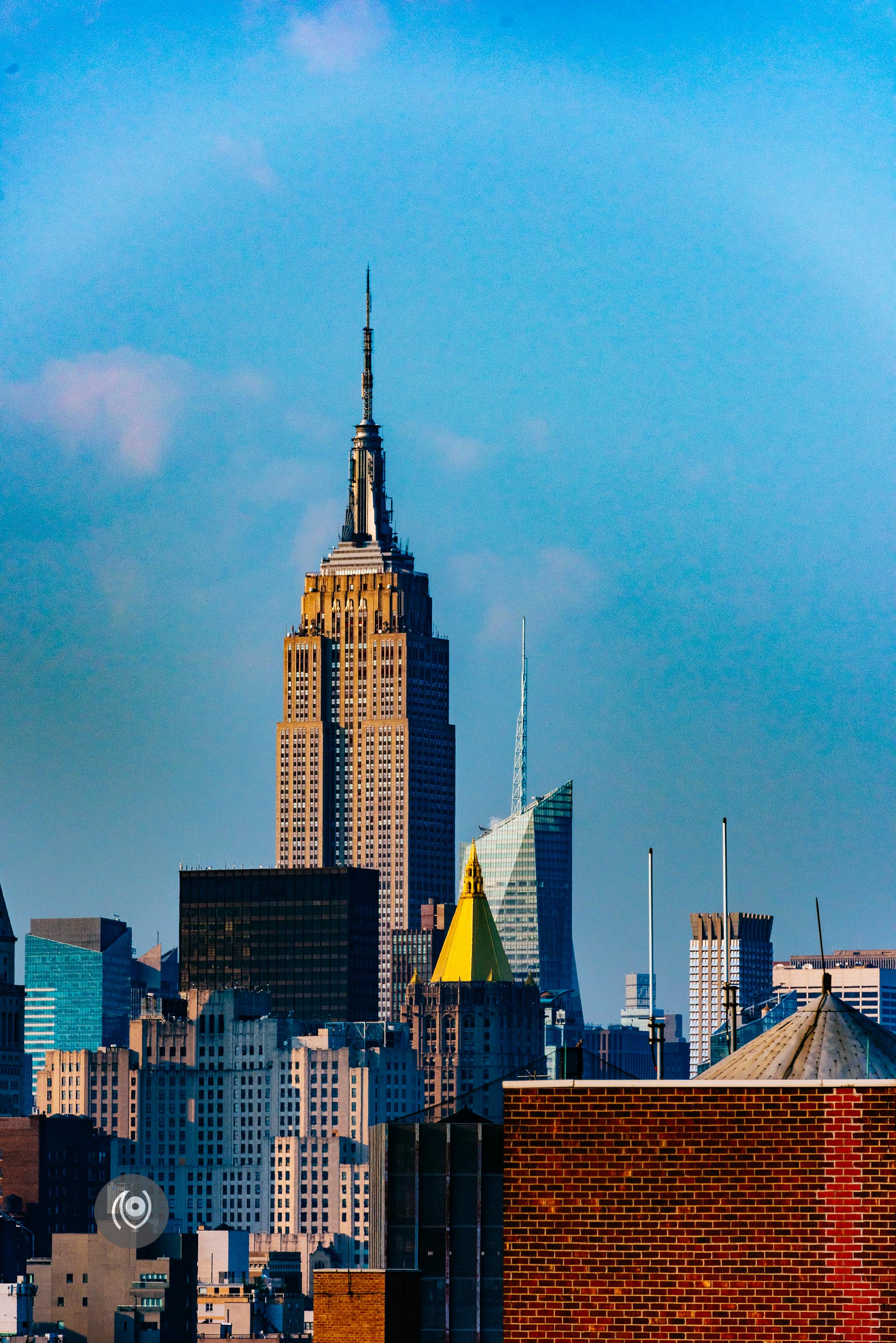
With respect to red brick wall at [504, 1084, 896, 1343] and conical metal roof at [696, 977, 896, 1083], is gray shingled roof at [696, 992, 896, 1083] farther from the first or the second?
red brick wall at [504, 1084, 896, 1343]

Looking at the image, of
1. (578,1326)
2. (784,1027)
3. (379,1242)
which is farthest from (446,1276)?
(578,1326)

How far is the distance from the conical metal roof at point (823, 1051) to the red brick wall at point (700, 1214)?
20.6ft

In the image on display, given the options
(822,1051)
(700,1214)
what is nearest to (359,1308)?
(822,1051)

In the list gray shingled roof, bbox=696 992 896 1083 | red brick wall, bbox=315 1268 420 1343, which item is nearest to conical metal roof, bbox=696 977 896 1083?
gray shingled roof, bbox=696 992 896 1083

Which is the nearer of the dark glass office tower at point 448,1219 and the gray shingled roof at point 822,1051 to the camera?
the gray shingled roof at point 822,1051

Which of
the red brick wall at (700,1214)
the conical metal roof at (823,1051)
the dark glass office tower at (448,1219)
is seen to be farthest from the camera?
the dark glass office tower at (448,1219)

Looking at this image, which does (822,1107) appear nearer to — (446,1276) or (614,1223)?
(614,1223)

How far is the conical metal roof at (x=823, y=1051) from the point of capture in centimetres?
3681

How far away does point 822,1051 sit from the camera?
37.6m

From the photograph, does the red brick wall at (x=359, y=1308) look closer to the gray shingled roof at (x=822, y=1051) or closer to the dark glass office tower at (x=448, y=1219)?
the dark glass office tower at (x=448, y=1219)

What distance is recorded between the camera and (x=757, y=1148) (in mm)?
29422

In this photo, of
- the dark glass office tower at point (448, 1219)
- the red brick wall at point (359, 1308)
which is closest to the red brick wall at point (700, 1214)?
the red brick wall at point (359, 1308)

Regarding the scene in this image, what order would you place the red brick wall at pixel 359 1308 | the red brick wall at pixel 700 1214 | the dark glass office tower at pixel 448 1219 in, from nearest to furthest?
the red brick wall at pixel 700 1214 < the red brick wall at pixel 359 1308 < the dark glass office tower at pixel 448 1219

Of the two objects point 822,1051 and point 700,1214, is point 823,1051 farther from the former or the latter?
point 700,1214
